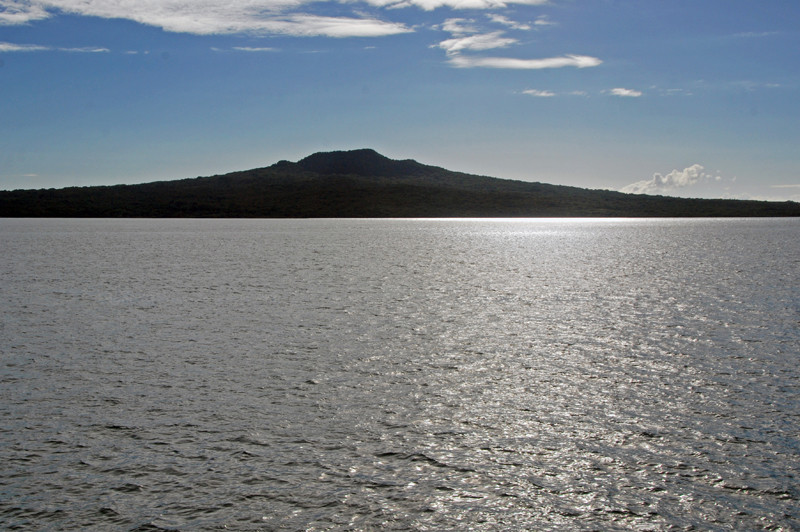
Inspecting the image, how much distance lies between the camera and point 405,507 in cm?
708

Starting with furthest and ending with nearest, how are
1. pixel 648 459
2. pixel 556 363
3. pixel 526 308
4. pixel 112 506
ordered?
pixel 526 308 → pixel 556 363 → pixel 648 459 → pixel 112 506

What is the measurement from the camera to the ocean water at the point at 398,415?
7121 mm

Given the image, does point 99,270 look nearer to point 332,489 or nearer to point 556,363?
point 556,363

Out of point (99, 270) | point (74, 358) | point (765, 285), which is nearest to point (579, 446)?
point (74, 358)

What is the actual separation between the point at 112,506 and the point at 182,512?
0.76 metres

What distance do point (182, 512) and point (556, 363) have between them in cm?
837

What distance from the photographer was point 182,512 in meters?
6.98

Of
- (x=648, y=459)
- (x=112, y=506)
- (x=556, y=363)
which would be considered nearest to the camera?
(x=112, y=506)

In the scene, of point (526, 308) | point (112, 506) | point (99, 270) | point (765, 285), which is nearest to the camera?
point (112, 506)

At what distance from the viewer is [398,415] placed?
1017 cm

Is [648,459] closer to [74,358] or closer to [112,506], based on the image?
[112,506]

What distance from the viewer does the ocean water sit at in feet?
23.4

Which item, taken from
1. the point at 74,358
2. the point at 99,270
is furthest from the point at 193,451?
the point at 99,270

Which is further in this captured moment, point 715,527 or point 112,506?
point 112,506
